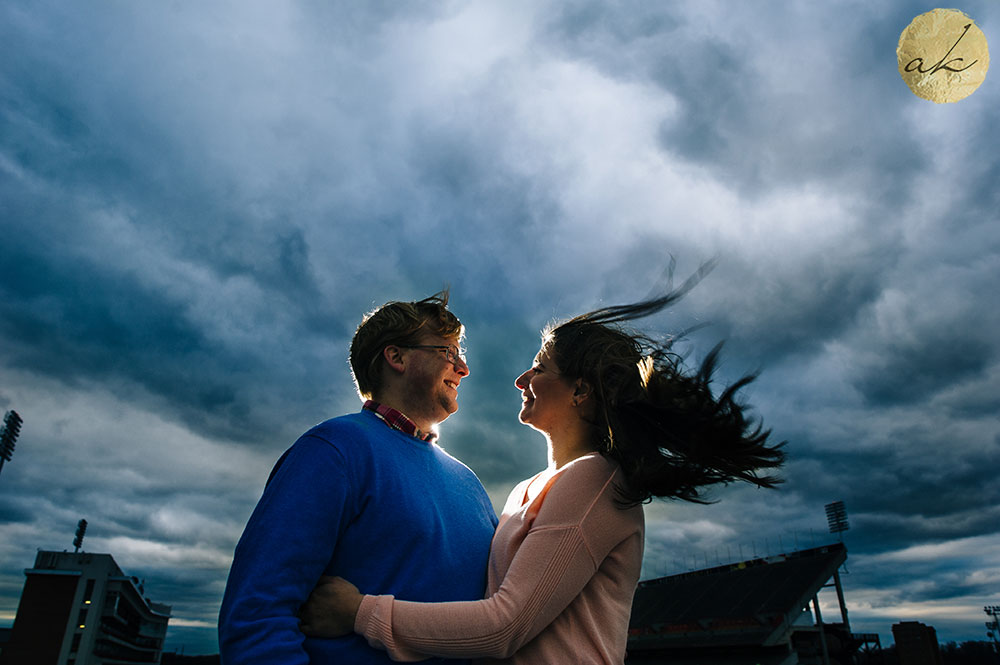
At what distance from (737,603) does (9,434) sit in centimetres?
5177

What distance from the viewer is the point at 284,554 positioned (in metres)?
2.09

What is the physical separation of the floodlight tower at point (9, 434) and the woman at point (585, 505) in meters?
57.3

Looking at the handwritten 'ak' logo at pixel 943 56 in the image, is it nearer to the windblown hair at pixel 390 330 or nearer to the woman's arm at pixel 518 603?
the windblown hair at pixel 390 330

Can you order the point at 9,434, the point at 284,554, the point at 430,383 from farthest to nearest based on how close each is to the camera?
the point at 9,434 → the point at 430,383 → the point at 284,554

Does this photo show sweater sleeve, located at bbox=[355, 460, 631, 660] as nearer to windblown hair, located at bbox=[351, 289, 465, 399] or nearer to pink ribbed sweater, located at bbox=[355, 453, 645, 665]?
pink ribbed sweater, located at bbox=[355, 453, 645, 665]

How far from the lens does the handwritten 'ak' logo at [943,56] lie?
3471 mm

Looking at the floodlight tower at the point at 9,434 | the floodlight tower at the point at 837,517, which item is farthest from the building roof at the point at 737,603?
the floodlight tower at the point at 9,434

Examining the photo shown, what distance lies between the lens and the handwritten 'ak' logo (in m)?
3.47

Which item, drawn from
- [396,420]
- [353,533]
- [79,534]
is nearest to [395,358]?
[396,420]

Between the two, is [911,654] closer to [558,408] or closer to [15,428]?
[558,408]

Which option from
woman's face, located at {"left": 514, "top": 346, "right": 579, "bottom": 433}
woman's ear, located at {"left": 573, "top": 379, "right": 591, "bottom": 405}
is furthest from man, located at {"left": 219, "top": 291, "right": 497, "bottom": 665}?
woman's ear, located at {"left": 573, "top": 379, "right": 591, "bottom": 405}

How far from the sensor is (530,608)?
6.92ft

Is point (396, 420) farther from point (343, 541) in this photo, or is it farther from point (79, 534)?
point (79, 534)

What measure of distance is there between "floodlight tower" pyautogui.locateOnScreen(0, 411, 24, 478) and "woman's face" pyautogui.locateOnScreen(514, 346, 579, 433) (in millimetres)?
57042
